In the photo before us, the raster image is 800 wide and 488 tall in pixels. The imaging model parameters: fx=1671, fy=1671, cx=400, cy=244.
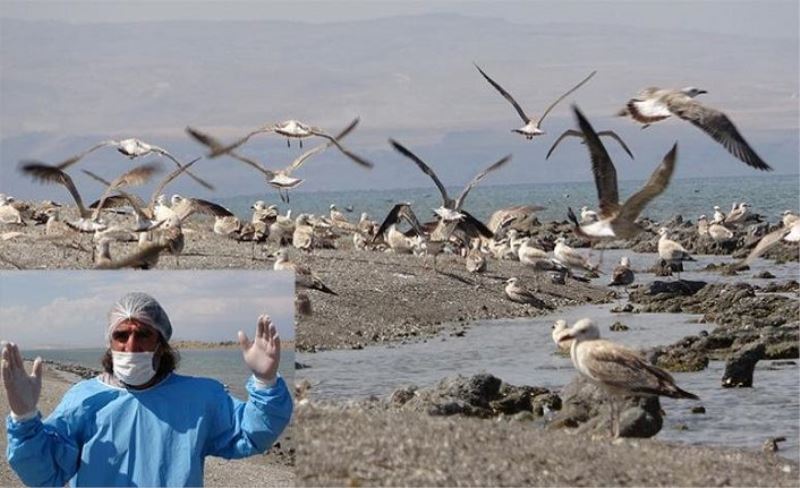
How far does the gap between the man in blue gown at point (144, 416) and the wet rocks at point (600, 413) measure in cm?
585

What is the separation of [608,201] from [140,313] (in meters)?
10.3

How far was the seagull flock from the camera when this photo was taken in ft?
42.3

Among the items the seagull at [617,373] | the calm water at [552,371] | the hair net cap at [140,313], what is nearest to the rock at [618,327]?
the calm water at [552,371]

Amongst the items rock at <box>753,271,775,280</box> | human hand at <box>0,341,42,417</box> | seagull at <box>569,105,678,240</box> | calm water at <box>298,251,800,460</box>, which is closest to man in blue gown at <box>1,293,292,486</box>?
human hand at <box>0,341,42,417</box>

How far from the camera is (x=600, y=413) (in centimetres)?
1330

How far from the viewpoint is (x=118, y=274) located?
8.19 m

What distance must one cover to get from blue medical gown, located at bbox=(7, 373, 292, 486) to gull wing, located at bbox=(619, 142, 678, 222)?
8.62m

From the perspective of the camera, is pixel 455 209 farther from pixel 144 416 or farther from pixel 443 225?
pixel 144 416

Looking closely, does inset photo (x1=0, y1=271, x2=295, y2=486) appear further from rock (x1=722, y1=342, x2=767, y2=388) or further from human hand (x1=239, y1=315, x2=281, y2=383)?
rock (x1=722, y1=342, x2=767, y2=388)

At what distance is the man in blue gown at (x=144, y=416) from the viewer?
6801 millimetres

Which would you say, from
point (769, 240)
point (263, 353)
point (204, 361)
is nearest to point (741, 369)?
point (769, 240)

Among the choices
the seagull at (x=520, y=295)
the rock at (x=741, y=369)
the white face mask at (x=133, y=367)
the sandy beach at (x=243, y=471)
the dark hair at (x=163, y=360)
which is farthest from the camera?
the seagull at (x=520, y=295)

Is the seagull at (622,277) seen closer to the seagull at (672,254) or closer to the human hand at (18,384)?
the seagull at (672,254)

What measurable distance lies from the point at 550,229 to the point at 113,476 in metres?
42.0
